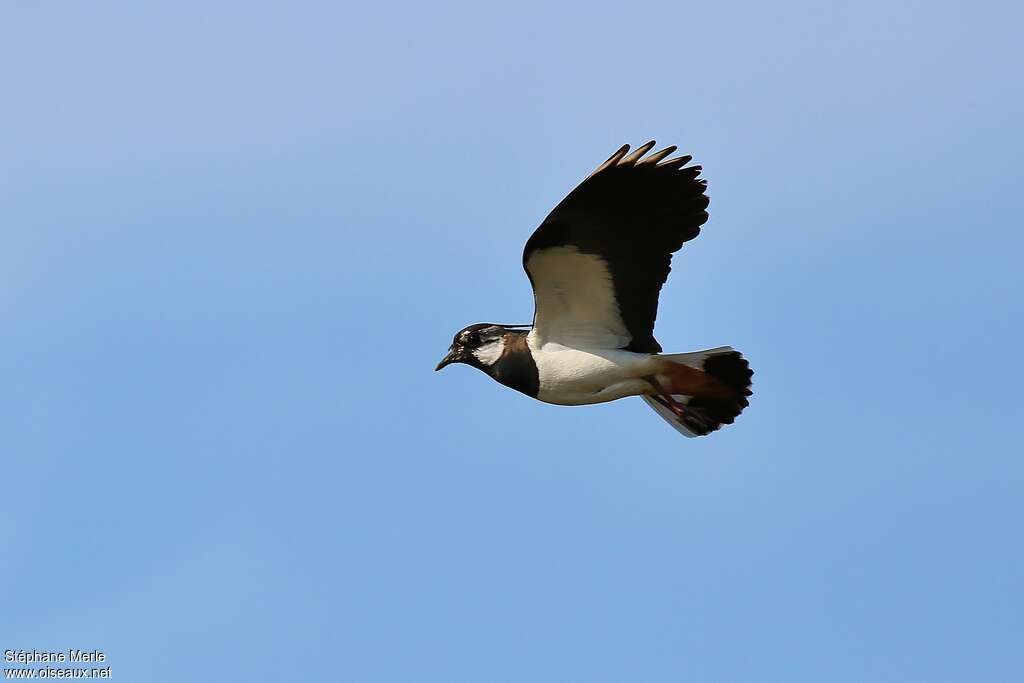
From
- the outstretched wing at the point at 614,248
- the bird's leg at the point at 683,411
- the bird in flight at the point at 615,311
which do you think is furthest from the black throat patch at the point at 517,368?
the bird's leg at the point at 683,411

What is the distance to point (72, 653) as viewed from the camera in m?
11.6

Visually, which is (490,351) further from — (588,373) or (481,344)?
(588,373)

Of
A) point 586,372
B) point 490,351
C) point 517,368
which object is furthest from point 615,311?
point 490,351

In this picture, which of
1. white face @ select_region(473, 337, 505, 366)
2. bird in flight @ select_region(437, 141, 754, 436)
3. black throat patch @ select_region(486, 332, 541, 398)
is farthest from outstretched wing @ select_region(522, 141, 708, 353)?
white face @ select_region(473, 337, 505, 366)

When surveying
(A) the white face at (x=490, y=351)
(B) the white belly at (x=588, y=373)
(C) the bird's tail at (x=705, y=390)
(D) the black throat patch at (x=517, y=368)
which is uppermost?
(A) the white face at (x=490, y=351)

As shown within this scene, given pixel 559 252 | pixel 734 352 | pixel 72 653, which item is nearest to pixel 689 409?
pixel 734 352

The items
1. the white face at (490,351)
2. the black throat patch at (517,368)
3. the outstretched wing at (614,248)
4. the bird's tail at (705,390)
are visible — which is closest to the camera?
the outstretched wing at (614,248)

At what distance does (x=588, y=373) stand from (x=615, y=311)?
18.3 inches

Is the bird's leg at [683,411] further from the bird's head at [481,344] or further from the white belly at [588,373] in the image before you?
the bird's head at [481,344]

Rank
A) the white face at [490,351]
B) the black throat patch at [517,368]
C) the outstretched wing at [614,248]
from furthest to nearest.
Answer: the white face at [490,351], the black throat patch at [517,368], the outstretched wing at [614,248]

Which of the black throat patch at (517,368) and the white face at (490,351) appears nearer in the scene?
the black throat patch at (517,368)

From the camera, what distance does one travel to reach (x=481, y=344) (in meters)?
12.7

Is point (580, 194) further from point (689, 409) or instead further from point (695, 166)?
point (689, 409)

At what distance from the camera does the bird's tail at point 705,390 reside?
11969mm
